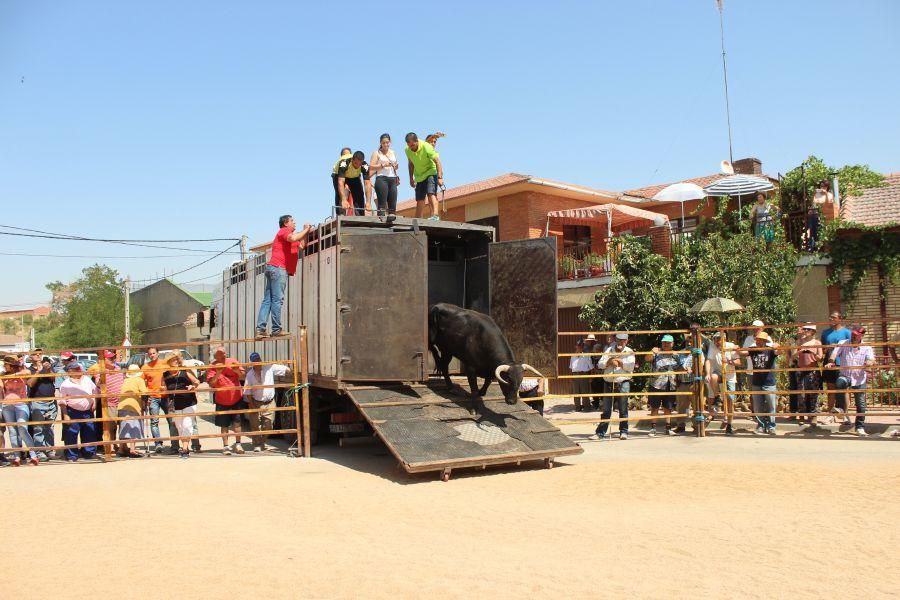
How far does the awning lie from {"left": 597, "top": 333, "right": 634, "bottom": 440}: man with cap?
33.8ft

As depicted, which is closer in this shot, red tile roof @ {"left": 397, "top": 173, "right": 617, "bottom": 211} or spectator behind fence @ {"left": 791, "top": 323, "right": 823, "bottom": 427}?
spectator behind fence @ {"left": 791, "top": 323, "right": 823, "bottom": 427}

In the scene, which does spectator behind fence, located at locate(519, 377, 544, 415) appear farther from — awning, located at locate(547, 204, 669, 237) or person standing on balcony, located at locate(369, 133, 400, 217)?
awning, located at locate(547, 204, 669, 237)

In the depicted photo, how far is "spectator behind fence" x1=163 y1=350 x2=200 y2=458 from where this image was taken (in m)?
11.5

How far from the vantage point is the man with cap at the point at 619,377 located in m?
12.5

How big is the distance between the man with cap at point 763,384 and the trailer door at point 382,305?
18.9 ft

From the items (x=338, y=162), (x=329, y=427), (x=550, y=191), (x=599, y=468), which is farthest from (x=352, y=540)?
(x=550, y=191)

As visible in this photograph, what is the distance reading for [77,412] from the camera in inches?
443

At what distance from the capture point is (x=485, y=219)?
2634 cm

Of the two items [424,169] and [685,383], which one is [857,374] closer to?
[685,383]

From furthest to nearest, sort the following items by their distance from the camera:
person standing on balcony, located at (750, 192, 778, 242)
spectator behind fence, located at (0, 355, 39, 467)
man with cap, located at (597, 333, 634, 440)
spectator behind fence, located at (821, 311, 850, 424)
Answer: person standing on balcony, located at (750, 192, 778, 242), man with cap, located at (597, 333, 634, 440), spectator behind fence, located at (821, 311, 850, 424), spectator behind fence, located at (0, 355, 39, 467)

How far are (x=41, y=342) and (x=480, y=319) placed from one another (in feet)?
196

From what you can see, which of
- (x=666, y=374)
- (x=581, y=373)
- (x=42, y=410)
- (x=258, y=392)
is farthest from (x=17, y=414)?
(x=581, y=373)

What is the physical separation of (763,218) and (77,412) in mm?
16078

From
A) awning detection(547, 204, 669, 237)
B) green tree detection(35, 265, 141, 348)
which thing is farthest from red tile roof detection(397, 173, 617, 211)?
green tree detection(35, 265, 141, 348)
